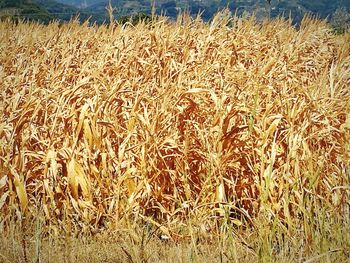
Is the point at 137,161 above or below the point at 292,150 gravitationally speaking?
below

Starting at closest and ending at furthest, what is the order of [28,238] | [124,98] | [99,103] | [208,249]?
[208,249], [28,238], [99,103], [124,98]

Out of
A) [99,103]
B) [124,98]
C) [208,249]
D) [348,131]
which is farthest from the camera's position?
[124,98]

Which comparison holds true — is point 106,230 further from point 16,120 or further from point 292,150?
point 292,150

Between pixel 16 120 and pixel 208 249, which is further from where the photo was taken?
pixel 16 120

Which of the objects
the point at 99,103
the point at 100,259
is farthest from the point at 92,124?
the point at 100,259

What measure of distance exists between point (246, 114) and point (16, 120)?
1.85 metres

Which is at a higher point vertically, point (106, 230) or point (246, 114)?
point (246, 114)

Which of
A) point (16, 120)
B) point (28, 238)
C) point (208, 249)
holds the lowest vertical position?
point (28, 238)

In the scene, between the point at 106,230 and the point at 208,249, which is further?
the point at 106,230

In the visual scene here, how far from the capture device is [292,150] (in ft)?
11.0

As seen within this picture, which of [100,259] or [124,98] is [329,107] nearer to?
[124,98]

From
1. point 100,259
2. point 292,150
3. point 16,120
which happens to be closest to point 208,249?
point 100,259

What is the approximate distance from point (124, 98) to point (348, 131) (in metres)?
1.87

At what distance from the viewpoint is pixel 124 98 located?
13.4 feet
